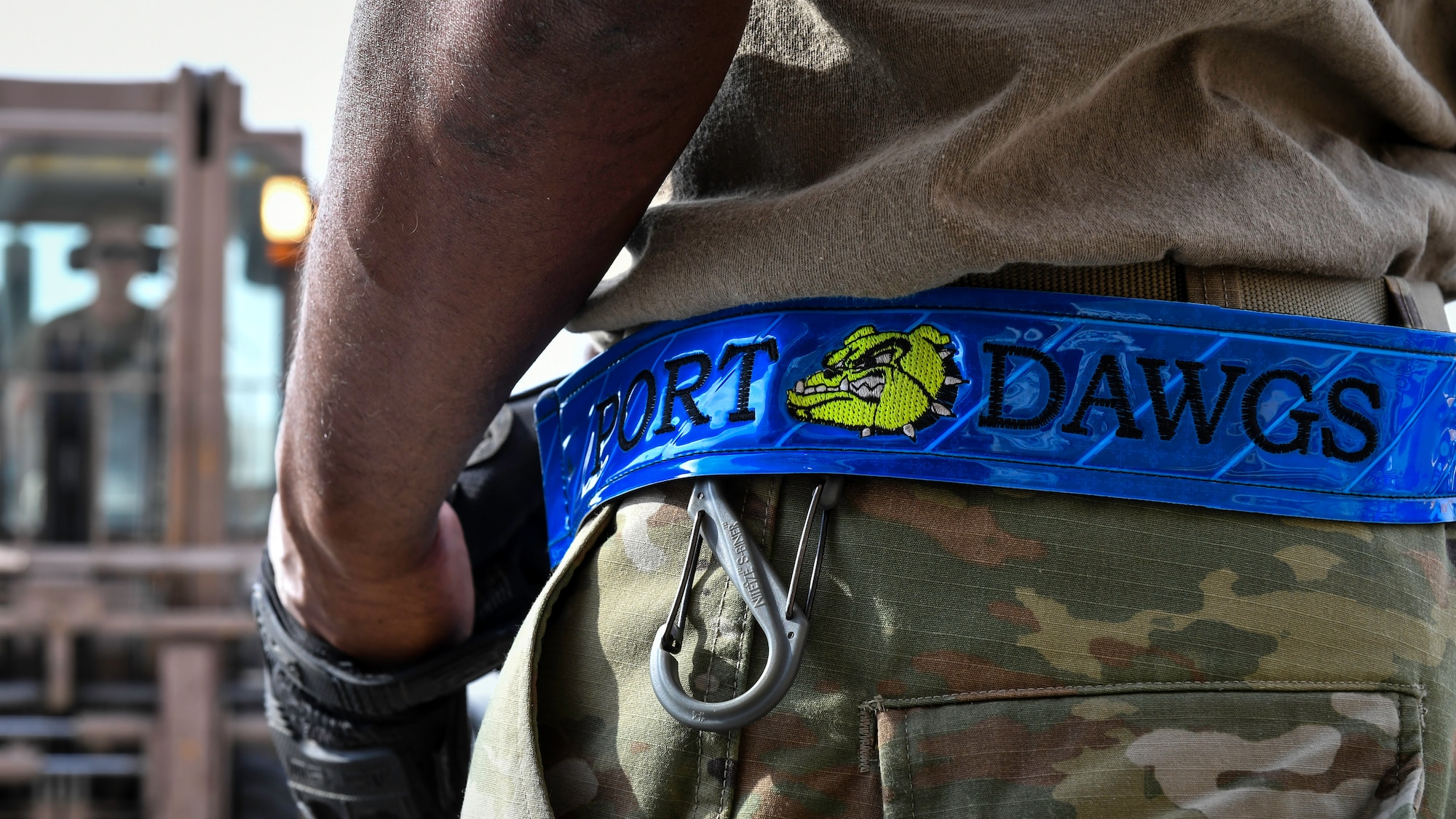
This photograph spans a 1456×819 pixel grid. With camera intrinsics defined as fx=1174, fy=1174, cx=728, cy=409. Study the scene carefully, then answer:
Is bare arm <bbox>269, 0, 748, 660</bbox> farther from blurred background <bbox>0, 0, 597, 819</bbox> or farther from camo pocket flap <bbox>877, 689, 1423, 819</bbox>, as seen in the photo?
blurred background <bbox>0, 0, 597, 819</bbox>

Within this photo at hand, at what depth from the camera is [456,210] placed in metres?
0.67

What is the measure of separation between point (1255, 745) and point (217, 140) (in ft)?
15.0

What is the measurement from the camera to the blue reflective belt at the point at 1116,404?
643mm

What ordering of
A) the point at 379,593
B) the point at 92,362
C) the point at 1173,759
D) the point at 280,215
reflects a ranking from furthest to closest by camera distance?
the point at 280,215 → the point at 92,362 → the point at 379,593 → the point at 1173,759

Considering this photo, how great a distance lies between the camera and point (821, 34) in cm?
72

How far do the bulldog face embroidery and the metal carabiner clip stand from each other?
0.04m

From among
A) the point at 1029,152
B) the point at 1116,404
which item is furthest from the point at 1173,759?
the point at 1029,152

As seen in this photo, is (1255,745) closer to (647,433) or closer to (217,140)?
(647,433)

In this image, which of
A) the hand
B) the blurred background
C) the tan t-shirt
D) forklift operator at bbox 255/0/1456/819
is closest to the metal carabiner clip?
forklift operator at bbox 255/0/1456/819

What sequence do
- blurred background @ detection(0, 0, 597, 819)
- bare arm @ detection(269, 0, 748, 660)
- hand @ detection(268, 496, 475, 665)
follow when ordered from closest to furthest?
bare arm @ detection(269, 0, 748, 660) < hand @ detection(268, 496, 475, 665) < blurred background @ detection(0, 0, 597, 819)

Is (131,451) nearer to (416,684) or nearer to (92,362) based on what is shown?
(92,362)

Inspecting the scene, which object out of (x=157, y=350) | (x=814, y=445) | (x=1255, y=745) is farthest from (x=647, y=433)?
(x=157, y=350)

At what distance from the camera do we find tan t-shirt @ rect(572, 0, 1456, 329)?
646 millimetres

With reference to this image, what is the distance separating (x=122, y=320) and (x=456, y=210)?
422 centimetres
